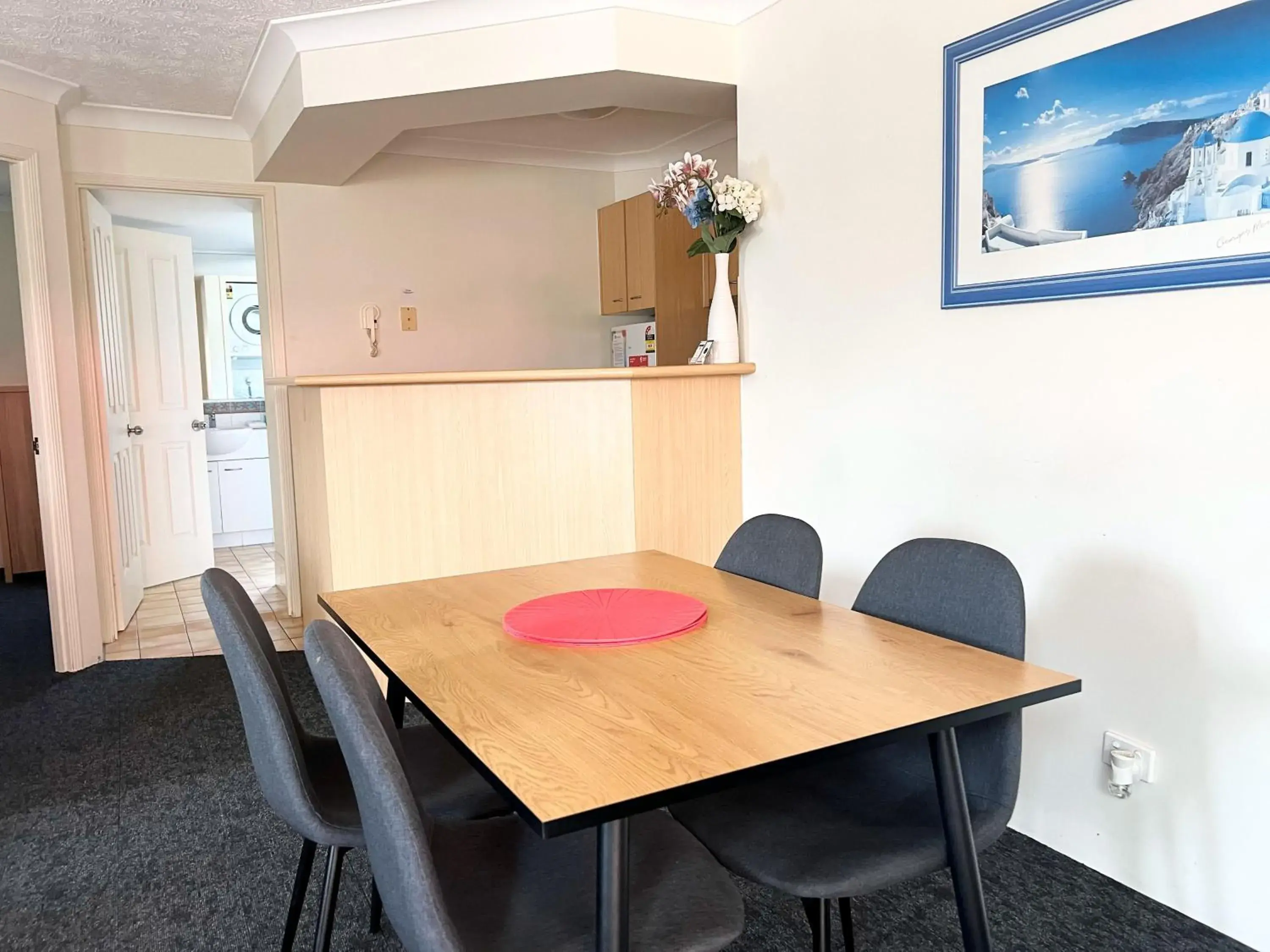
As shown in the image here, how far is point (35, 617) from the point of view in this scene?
4.95 m

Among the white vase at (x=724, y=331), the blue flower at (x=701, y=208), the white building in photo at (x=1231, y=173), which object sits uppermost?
the blue flower at (x=701, y=208)

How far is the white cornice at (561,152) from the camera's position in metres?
4.58

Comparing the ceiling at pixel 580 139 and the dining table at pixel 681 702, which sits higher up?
the ceiling at pixel 580 139

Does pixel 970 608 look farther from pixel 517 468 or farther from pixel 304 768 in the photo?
pixel 517 468

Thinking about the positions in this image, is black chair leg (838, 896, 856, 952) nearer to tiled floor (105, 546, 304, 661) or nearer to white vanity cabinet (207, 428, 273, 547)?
tiled floor (105, 546, 304, 661)

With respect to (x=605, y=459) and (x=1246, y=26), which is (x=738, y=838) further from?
(x=605, y=459)

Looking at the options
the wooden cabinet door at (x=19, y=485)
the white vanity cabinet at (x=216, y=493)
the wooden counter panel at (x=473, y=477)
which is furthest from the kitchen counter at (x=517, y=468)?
the white vanity cabinet at (x=216, y=493)

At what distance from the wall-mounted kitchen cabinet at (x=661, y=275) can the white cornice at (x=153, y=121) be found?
1.90 m

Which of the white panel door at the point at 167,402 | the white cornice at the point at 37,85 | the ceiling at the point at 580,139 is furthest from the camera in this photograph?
the white panel door at the point at 167,402

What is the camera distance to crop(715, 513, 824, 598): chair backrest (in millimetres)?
2098

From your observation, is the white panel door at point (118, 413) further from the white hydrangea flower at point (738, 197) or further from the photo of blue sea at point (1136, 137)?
the photo of blue sea at point (1136, 137)

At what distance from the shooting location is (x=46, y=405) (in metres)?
3.96

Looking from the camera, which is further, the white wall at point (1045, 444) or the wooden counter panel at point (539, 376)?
the wooden counter panel at point (539, 376)

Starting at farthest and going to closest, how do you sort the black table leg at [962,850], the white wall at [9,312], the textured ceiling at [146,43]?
the white wall at [9,312] < the textured ceiling at [146,43] < the black table leg at [962,850]
